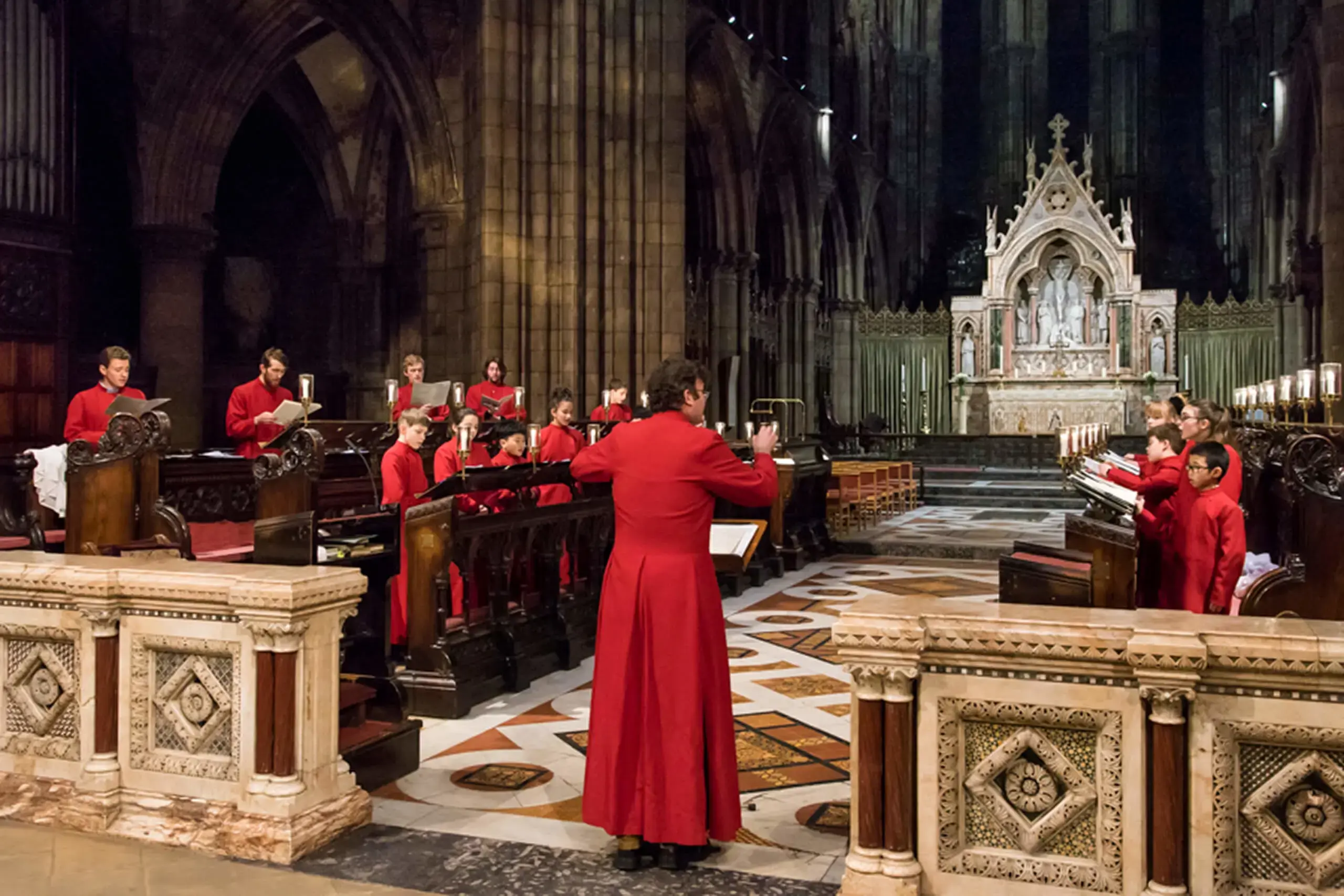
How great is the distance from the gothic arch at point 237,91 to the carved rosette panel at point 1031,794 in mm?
12578

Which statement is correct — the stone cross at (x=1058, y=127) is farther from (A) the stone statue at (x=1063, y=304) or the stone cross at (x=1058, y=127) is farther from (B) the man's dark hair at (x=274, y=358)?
(B) the man's dark hair at (x=274, y=358)

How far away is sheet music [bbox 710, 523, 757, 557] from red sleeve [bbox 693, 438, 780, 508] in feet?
1.95

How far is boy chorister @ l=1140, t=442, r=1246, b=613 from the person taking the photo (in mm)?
4738

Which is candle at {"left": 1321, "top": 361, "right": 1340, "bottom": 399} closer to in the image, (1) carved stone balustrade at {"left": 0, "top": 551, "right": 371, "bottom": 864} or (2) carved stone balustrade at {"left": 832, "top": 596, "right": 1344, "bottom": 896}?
(2) carved stone balustrade at {"left": 832, "top": 596, "right": 1344, "bottom": 896}

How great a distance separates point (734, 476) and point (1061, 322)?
24.1 metres

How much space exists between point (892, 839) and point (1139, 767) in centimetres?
67

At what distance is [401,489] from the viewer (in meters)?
6.63

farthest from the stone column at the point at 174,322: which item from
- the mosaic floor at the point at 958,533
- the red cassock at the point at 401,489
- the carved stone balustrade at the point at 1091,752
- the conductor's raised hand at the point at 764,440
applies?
the carved stone balustrade at the point at 1091,752

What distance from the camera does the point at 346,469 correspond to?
916 cm

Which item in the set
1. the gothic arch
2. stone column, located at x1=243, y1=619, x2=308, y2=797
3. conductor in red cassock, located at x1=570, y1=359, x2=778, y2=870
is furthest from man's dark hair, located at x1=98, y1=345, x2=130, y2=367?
the gothic arch

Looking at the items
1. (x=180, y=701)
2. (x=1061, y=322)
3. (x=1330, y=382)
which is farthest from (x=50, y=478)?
(x=1061, y=322)

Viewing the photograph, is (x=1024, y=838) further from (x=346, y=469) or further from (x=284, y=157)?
(x=284, y=157)

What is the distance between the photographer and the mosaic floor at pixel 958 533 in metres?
12.6

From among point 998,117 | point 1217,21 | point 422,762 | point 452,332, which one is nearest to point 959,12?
point 998,117
